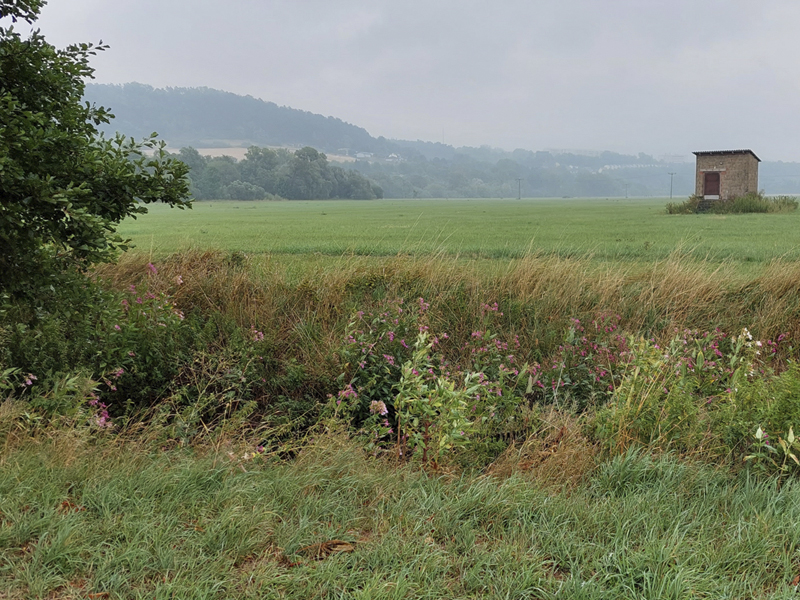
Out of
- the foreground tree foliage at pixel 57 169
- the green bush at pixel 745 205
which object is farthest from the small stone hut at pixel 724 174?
the foreground tree foliage at pixel 57 169

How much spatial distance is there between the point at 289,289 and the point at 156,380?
274cm

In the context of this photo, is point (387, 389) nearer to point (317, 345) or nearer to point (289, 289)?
point (317, 345)

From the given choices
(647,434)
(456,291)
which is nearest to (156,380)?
(456,291)

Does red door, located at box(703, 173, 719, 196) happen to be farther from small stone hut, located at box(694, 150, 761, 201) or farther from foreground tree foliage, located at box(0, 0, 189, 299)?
foreground tree foliage, located at box(0, 0, 189, 299)

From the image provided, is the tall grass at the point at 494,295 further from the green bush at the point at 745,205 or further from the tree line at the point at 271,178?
the tree line at the point at 271,178

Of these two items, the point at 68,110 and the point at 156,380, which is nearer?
the point at 68,110

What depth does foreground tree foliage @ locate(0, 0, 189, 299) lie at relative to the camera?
13.3ft

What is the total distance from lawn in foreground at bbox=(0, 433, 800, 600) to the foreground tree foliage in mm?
1431

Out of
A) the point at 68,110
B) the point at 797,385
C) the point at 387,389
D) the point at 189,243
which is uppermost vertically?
the point at 68,110

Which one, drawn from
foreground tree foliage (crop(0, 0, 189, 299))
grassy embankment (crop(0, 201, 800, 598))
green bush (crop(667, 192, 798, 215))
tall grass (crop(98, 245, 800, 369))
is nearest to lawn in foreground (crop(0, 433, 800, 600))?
grassy embankment (crop(0, 201, 800, 598))

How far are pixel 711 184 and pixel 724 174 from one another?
1036 mm

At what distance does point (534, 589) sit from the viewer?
2.96 m

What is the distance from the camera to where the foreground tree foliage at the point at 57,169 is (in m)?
4.04

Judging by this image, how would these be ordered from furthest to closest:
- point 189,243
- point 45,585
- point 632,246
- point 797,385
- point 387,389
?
point 632,246 < point 189,243 < point 387,389 < point 797,385 < point 45,585
